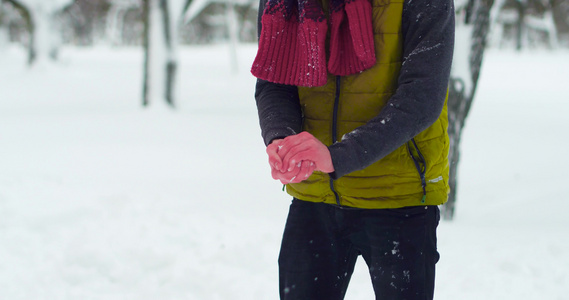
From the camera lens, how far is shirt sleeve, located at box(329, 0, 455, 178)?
1237mm

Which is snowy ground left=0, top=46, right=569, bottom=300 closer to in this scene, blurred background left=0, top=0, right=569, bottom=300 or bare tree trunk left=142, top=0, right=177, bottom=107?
blurred background left=0, top=0, right=569, bottom=300

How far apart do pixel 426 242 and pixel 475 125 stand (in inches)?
292

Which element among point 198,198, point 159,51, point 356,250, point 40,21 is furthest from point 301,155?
point 40,21

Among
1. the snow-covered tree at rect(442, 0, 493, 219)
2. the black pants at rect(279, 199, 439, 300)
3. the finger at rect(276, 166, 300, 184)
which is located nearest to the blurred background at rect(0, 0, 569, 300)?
the snow-covered tree at rect(442, 0, 493, 219)

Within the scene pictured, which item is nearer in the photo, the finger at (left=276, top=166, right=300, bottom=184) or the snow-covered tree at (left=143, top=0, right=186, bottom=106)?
the finger at (left=276, top=166, right=300, bottom=184)

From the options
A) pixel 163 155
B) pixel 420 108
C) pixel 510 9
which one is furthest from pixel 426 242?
pixel 510 9

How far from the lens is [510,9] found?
30.6m

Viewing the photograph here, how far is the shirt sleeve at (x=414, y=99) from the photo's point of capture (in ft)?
4.06

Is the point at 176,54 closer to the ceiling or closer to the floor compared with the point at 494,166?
closer to the ceiling

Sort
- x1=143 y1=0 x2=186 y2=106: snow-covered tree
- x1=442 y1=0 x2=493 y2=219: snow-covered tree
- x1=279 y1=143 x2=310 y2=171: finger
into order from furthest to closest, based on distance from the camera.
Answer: x1=143 y1=0 x2=186 y2=106: snow-covered tree, x1=442 y1=0 x2=493 y2=219: snow-covered tree, x1=279 y1=143 x2=310 y2=171: finger

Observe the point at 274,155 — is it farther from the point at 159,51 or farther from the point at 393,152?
the point at 159,51

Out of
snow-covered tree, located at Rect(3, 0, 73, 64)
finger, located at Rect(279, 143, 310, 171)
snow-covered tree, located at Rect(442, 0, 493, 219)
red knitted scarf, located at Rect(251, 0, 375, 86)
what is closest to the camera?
finger, located at Rect(279, 143, 310, 171)

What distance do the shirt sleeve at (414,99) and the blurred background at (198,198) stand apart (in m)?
1.92

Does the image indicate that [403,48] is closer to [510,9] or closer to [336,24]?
[336,24]
